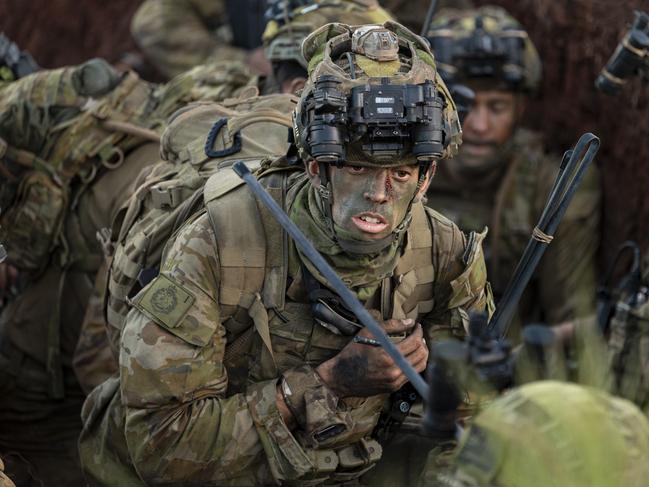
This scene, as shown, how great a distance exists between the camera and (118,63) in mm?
12328

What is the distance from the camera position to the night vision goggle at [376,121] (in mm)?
5035

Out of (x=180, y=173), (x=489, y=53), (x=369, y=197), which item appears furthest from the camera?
(x=489, y=53)

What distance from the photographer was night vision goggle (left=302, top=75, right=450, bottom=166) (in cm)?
504

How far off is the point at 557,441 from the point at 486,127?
20.9 ft

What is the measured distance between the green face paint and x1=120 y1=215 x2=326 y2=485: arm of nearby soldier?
490 mm

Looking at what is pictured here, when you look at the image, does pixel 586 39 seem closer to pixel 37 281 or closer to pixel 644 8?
pixel 644 8

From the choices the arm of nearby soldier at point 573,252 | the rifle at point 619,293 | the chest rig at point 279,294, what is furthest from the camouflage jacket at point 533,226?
the chest rig at point 279,294

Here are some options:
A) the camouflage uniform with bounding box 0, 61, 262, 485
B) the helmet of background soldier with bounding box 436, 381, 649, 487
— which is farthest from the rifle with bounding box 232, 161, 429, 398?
the camouflage uniform with bounding box 0, 61, 262, 485

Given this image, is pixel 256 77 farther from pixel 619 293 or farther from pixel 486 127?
pixel 486 127

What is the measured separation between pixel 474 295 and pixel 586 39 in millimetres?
4367

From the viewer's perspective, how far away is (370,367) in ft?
17.6

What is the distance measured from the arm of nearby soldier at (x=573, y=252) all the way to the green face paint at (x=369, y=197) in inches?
173

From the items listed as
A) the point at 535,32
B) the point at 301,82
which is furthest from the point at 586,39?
the point at 301,82

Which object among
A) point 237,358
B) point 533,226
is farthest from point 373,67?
point 533,226
